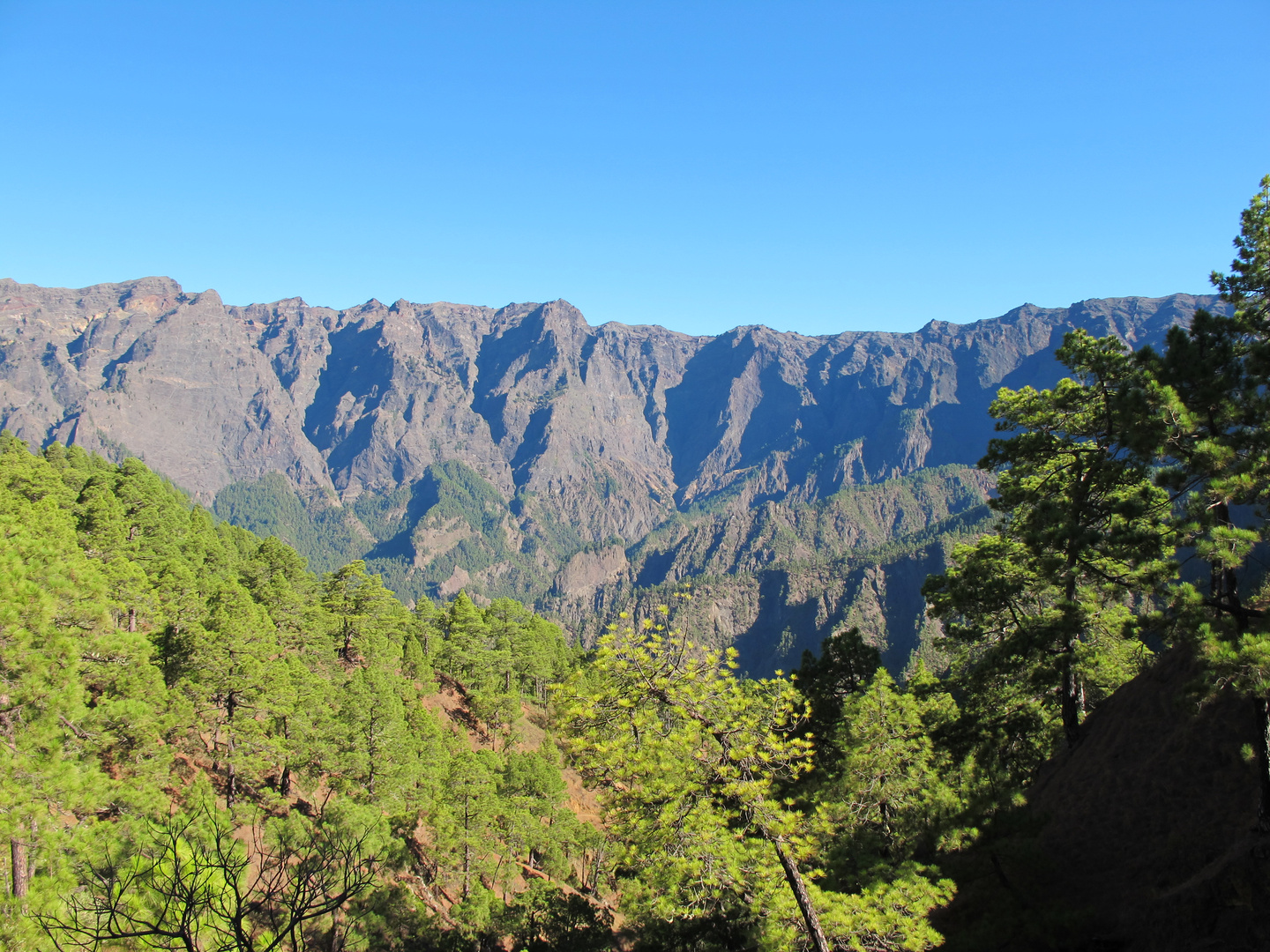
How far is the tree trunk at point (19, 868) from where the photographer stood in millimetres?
15859

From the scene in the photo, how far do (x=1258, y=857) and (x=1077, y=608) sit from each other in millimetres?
7200

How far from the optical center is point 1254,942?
40.8 ft

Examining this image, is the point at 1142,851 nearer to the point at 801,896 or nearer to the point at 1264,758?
the point at 1264,758

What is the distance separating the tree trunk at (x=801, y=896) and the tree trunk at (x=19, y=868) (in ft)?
56.5

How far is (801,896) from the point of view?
570 inches

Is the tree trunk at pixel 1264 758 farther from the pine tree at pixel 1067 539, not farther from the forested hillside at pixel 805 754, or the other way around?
the pine tree at pixel 1067 539

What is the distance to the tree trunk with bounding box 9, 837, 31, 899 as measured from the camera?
15859 millimetres

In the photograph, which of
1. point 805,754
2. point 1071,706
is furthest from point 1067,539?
point 1071,706

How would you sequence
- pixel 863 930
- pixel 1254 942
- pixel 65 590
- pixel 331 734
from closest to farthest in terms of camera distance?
1. pixel 1254 942
2. pixel 863 930
3. pixel 65 590
4. pixel 331 734

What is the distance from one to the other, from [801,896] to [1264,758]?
32.0 feet

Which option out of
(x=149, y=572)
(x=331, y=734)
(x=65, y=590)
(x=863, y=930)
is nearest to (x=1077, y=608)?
(x=863, y=930)

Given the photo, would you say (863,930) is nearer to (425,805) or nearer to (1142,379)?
(1142,379)

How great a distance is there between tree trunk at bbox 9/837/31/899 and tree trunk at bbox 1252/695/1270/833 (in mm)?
26909

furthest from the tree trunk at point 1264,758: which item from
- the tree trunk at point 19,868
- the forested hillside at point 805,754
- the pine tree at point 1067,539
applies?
the tree trunk at point 19,868
